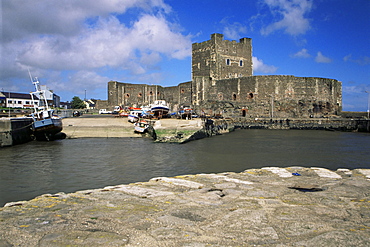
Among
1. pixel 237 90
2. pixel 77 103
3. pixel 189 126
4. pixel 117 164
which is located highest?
pixel 237 90

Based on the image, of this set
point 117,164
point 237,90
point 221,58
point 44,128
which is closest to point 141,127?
point 44,128

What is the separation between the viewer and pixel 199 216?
4.30m

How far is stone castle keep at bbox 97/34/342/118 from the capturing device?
41312 millimetres

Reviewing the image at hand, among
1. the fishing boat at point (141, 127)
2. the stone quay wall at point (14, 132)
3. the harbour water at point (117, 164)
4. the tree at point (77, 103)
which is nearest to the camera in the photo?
the harbour water at point (117, 164)

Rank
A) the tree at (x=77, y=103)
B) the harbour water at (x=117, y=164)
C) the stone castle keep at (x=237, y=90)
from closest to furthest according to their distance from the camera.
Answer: the harbour water at (x=117, y=164)
the stone castle keep at (x=237, y=90)
the tree at (x=77, y=103)

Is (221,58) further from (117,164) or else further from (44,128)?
(117,164)

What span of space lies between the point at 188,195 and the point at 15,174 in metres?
9.02

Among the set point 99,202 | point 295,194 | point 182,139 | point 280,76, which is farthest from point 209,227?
point 280,76

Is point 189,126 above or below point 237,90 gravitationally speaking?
below

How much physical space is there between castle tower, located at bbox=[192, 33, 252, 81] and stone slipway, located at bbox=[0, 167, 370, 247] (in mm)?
42289

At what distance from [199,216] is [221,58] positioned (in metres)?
45.6

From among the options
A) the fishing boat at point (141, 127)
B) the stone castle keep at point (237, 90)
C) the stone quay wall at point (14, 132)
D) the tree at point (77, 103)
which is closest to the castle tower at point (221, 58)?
the stone castle keep at point (237, 90)

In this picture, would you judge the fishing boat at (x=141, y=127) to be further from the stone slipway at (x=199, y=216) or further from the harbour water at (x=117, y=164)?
the stone slipway at (x=199, y=216)

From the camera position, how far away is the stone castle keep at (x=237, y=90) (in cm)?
4131
